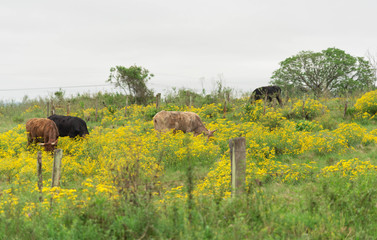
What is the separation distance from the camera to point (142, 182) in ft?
14.9

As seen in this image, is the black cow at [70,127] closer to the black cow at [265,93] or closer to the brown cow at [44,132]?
the brown cow at [44,132]

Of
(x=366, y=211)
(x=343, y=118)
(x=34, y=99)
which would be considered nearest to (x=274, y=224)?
(x=366, y=211)

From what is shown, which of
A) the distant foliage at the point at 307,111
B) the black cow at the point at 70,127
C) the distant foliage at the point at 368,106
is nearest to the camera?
the black cow at the point at 70,127

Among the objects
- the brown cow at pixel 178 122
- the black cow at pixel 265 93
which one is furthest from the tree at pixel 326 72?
the brown cow at pixel 178 122

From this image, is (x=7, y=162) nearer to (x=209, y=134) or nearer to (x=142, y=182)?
(x=142, y=182)

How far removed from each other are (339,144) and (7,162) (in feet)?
34.8

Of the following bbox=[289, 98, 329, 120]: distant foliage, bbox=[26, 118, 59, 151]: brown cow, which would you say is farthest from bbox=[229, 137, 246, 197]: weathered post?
bbox=[289, 98, 329, 120]: distant foliage

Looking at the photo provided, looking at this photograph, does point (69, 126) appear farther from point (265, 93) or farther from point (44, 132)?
point (265, 93)

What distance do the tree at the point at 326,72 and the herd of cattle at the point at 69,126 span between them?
2341 centimetres

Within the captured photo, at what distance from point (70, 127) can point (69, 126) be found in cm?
6

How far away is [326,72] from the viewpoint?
32656 mm

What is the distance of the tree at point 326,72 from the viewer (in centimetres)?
3178

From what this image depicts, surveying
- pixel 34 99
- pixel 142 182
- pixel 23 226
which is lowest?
pixel 23 226

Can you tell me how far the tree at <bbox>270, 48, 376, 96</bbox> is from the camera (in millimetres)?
31781
